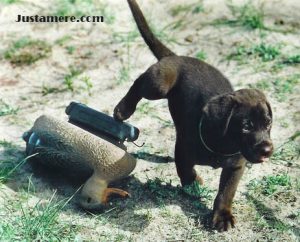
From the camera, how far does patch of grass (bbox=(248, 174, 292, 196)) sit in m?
4.79

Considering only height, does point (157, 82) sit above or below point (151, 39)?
below

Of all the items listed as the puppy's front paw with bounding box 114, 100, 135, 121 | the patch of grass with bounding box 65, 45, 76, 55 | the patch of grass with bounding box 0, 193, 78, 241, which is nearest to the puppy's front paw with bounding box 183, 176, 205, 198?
the puppy's front paw with bounding box 114, 100, 135, 121

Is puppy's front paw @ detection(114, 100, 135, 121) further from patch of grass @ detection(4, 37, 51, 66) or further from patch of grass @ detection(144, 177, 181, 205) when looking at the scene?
patch of grass @ detection(4, 37, 51, 66)

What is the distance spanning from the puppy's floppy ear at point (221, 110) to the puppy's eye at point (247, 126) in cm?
11

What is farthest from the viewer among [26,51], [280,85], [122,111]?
[26,51]

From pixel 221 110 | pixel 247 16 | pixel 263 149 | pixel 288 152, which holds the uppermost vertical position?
pixel 221 110

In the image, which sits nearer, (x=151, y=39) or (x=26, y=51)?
(x=151, y=39)

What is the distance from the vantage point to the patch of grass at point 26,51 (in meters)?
6.54

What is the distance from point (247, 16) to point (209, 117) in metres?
3.13

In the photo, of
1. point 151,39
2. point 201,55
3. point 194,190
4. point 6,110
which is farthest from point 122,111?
point 201,55

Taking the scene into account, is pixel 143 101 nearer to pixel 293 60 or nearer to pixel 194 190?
pixel 194 190

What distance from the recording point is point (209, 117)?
4258mm

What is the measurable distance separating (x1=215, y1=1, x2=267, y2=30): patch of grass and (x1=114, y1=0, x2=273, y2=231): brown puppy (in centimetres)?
211

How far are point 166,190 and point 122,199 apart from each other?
1.14ft
